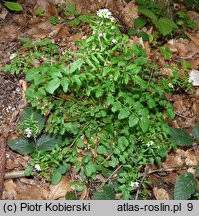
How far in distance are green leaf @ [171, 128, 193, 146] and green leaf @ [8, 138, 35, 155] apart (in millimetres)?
1213

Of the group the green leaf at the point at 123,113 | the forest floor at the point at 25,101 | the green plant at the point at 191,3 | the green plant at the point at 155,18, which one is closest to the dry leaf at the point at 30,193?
the forest floor at the point at 25,101

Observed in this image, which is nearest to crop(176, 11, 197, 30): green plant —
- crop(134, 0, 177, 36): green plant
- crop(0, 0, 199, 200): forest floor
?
crop(0, 0, 199, 200): forest floor

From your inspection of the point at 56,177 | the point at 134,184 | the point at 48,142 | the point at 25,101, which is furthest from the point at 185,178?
the point at 25,101

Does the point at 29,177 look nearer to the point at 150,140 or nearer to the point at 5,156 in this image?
the point at 5,156

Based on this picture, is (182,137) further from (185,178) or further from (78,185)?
(78,185)

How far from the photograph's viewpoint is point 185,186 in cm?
262

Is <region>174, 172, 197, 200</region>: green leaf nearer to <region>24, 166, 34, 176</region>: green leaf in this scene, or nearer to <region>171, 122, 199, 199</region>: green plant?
<region>171, 122, 199, 199</region>: green plant

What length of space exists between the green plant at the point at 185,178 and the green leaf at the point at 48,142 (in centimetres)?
99

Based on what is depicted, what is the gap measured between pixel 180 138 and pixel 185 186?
0.42 m

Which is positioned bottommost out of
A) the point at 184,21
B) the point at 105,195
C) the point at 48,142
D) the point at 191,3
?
the point at 105,195

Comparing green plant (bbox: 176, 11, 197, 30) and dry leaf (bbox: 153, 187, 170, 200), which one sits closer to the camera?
dry leaf (bbox: 153, 187, 170, 200)

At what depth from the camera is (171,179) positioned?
281 centimetres

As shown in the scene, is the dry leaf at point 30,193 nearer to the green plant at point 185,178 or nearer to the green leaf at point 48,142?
the green leaf at point 48,142

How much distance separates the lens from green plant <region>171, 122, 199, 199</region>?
2598mm
